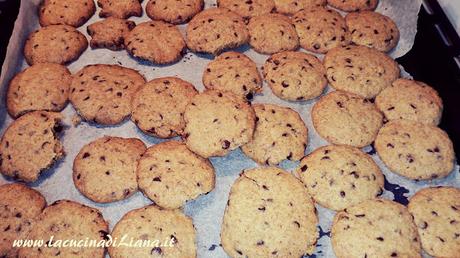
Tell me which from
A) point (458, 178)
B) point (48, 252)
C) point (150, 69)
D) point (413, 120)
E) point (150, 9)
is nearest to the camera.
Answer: point (48, 252)

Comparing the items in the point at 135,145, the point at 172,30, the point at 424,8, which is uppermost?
the point at 424,8

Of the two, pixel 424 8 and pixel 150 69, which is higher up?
pixel 424 8

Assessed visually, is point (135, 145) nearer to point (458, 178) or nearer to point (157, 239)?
point (157, 239)

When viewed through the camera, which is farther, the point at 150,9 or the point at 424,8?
the point at 150,9

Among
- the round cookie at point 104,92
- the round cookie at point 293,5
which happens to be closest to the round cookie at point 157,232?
the round cookie at point 104,92

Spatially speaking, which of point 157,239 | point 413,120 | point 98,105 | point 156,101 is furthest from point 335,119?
point 98,105

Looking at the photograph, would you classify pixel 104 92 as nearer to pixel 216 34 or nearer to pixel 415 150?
pixel 216 34

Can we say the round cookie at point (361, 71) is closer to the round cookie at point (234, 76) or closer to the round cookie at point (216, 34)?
the round cookie at point (234, 76)
